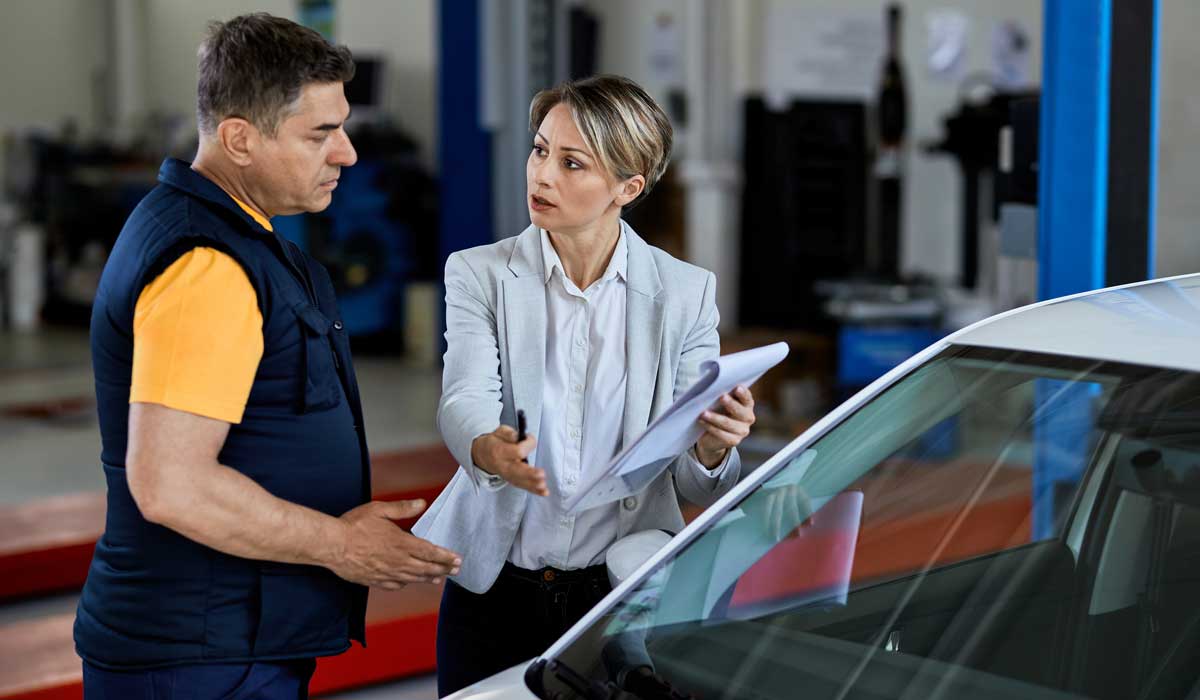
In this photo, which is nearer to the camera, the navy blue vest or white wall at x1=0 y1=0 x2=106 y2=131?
the navy blue vest

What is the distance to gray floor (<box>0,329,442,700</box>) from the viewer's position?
15.0ft

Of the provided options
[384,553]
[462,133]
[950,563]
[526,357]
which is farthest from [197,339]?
[462,133]

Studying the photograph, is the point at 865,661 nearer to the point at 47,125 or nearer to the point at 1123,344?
the point at 1123,344

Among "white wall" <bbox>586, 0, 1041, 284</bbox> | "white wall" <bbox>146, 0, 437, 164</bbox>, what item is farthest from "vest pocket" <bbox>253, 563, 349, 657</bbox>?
"white wall" <bbox>146, 0, 437, 164</bbox>

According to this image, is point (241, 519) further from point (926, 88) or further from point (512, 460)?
point (926, 88)

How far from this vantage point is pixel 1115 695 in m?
1.62

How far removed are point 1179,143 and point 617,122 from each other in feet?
16.0

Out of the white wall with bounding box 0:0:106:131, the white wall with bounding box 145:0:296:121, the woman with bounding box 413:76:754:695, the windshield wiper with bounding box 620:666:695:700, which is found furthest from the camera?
the white wall with bounding box 145:0:296:121

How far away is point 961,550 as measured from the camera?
1.87m

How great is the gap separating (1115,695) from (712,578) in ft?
1.62

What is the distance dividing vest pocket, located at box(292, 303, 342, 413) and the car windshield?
43cm

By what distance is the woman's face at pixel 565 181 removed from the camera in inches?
73.4

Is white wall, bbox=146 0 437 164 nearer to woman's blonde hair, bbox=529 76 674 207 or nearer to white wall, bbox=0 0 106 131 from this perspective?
white wall, bbox=0 0 106 131

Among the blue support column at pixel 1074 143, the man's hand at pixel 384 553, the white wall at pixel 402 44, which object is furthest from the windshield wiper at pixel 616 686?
the white wall at pixel 402 44
